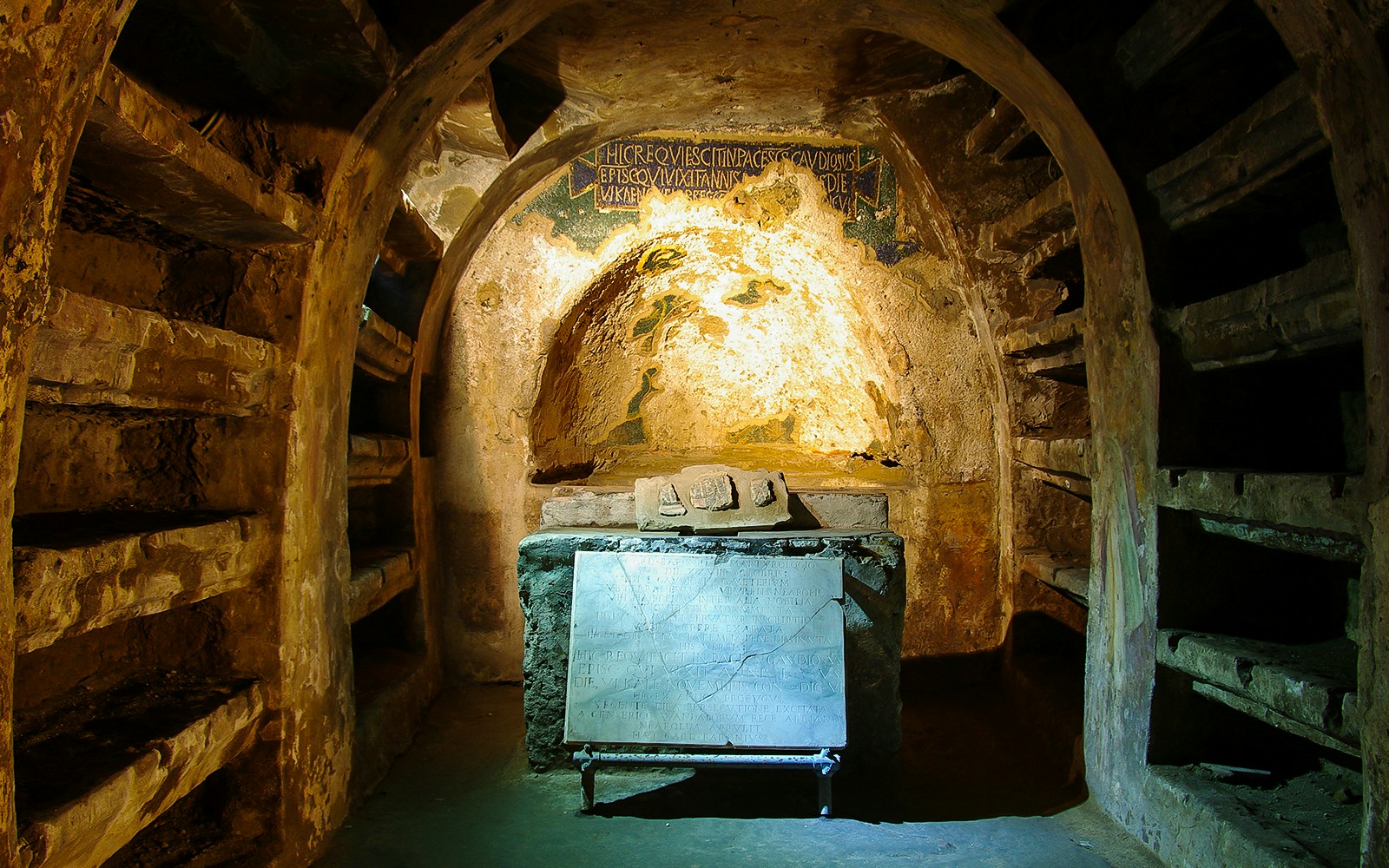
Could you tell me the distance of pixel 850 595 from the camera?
3152mm

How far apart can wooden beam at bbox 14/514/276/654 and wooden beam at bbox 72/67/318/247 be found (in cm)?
80

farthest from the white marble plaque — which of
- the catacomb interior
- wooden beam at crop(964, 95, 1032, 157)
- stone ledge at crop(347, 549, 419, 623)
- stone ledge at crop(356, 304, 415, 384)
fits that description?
wooden beam at crop(964, 95, 1032, 157)

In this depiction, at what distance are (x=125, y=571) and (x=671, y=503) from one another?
1.96 meters

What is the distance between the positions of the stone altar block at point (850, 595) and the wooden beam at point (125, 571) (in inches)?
43.1

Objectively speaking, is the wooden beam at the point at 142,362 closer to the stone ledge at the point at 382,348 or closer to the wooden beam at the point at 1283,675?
the stone ledge at the point at 382,348

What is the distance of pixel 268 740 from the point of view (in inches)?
93.8

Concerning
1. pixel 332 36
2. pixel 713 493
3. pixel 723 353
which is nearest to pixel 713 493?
pixel 713 493

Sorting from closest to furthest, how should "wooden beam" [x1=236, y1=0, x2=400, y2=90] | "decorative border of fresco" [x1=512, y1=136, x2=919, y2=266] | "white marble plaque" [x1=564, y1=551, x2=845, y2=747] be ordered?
1. "wooden beam" [x1=236, y1=0, x2=400, y2=90]
2. "white marble plaque" [x1=564, y1=551, x2=845, y2=747]
3. "decorative border of fresco" [x1=512, y1=136, x2=919, y2=266]

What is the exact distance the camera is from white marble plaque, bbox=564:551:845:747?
291 cm

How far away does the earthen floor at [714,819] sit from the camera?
264 cm

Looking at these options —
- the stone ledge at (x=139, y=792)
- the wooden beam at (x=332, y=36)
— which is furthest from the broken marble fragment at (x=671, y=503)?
the wooden beam at (x=332, y=36)

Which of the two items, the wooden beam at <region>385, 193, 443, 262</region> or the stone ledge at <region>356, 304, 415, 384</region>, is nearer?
the stone ledge at <region>356, 304, 415, 384</region>

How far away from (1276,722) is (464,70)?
3.03 meters

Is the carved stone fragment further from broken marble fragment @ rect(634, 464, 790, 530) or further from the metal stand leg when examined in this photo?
the metal stand leg
